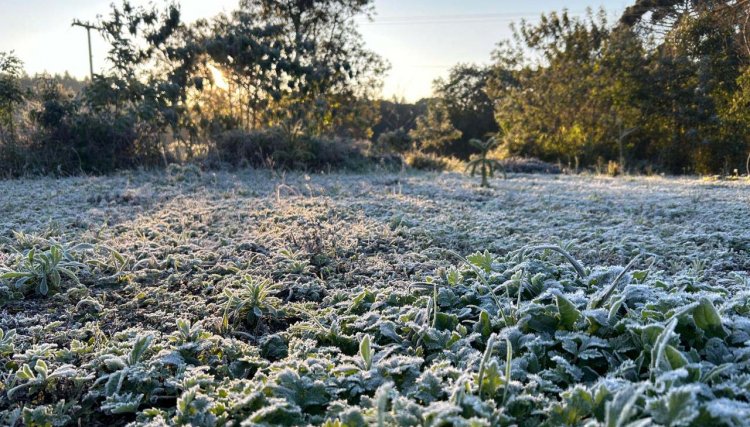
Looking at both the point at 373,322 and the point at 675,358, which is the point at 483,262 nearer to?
the point at 373,322

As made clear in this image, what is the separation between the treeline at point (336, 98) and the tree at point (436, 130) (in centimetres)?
6

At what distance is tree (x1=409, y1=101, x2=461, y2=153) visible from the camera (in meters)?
18.5

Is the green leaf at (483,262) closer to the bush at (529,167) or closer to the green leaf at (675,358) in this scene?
the green leaf at (675,358)

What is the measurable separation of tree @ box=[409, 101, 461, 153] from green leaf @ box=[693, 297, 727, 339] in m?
16.8

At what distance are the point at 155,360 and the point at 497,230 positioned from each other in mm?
2367

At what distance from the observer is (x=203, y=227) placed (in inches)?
135

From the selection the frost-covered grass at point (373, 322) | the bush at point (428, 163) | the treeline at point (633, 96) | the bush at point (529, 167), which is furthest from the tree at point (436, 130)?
the frost-covered grass at point (373, 322)

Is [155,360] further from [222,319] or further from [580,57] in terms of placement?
[580,57]

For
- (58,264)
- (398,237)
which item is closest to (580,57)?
(398,237)

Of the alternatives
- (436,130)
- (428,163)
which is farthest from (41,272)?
(436,130)

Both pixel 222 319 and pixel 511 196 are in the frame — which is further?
pixel 511 196

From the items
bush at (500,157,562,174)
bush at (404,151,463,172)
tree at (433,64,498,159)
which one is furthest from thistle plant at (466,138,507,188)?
tree at (433,64,498,159)

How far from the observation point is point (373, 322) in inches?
67.5

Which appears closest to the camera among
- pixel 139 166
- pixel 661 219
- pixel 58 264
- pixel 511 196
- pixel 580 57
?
pixel 58 264
